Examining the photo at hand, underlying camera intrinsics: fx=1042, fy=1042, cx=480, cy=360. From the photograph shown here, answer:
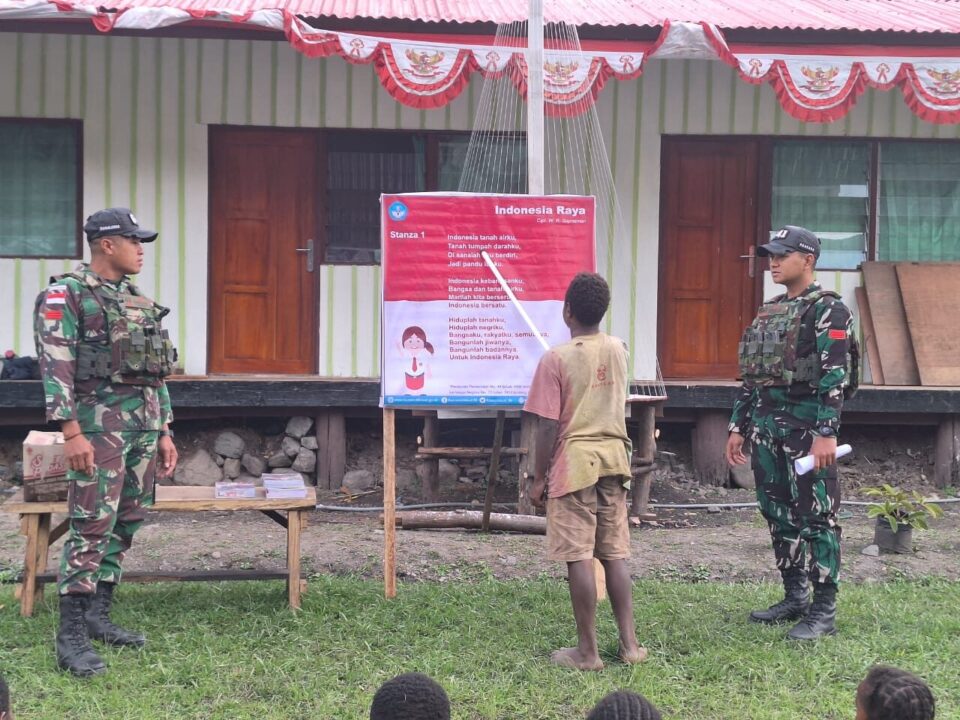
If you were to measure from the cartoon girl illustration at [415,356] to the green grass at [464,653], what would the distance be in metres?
1.15

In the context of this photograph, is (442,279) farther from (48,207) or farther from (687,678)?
(48,207)

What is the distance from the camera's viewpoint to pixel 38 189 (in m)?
8.68

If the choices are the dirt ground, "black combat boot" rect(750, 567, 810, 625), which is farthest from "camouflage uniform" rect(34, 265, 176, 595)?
"black combat boot" rect(750, 567, 810, 625)

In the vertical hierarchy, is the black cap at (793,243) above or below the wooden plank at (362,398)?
above

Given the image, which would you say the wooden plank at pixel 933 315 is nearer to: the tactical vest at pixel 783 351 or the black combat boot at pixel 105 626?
the tactical vest at pixel 783 351

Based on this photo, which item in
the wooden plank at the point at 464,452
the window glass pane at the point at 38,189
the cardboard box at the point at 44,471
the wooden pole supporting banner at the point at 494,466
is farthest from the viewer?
the window glass pane at the point at 38,189

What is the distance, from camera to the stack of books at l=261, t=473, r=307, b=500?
535 centimetres

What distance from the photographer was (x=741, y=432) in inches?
206

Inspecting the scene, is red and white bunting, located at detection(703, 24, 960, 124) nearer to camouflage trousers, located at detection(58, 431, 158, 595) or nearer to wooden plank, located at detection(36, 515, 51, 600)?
camouflage trousers, located at detection(58, 431, 158, 595)

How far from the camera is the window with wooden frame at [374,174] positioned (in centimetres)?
883

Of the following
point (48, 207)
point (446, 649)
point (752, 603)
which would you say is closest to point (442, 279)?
point (446, 649)

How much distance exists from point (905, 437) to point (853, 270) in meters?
1.57

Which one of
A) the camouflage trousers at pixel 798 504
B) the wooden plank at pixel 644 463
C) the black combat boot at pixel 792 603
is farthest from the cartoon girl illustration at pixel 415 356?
the wooden plank at pixel 644 463

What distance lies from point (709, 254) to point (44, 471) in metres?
5.94
